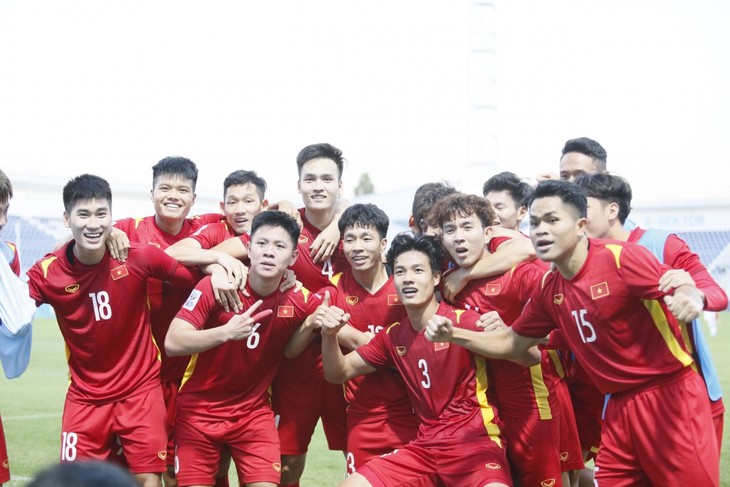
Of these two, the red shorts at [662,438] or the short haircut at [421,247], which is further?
the short haircut at [421,247]

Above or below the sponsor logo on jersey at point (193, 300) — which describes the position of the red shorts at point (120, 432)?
below

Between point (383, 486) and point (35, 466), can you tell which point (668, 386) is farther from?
point (35, 466)

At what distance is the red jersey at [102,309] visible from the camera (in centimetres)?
538

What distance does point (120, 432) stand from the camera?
5.37m

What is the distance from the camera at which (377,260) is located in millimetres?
5758

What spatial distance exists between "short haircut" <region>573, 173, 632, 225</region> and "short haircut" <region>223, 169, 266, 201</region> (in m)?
2.42

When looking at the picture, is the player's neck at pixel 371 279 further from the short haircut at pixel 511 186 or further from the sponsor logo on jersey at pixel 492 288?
the short haircut at pixel 511 186

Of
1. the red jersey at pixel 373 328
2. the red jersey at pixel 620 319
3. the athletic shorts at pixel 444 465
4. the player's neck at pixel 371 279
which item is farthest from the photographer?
the player's neck at pixel 371 279

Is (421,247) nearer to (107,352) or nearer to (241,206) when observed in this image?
(241,206)

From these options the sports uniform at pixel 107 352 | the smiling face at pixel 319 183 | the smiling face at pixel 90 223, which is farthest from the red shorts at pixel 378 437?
the smiling face at pixel 90 223

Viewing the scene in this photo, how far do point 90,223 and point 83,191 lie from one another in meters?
0.21

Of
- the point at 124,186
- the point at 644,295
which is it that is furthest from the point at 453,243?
the point at 124,186

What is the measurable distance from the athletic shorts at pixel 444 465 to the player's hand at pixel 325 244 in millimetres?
1473

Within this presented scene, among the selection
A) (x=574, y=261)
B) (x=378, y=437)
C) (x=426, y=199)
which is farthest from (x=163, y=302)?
(x=574, y=261)
